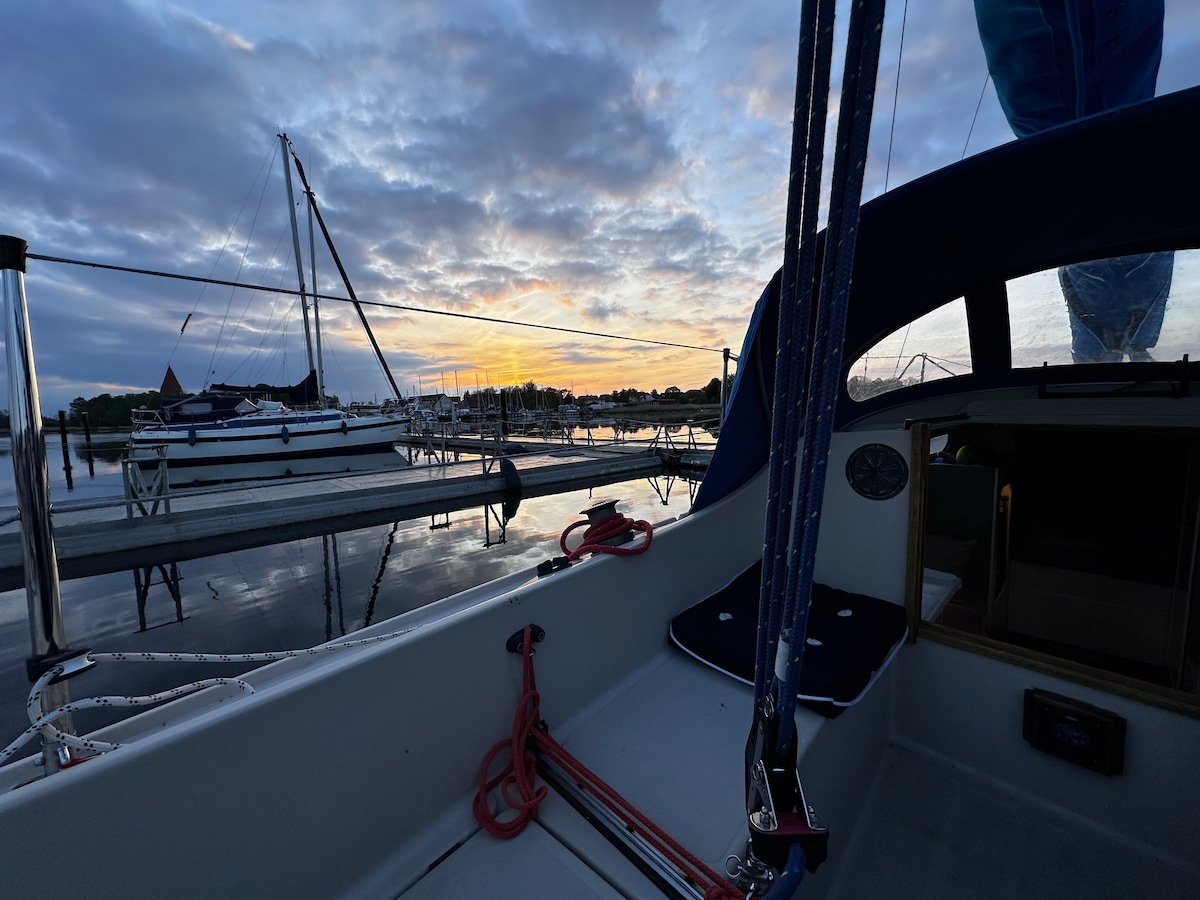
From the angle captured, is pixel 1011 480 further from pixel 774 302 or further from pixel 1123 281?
pixel 774 302

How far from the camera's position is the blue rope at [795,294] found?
0.79 metres

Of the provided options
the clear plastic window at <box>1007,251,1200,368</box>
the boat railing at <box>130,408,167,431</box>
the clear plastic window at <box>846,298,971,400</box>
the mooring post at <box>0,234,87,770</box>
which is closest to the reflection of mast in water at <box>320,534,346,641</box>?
the mooring post at <box>0,234,87,770</box>

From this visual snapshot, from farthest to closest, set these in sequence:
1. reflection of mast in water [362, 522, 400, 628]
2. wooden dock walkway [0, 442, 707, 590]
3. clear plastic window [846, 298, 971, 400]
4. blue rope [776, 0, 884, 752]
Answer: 1. wooden dock walkway [0, 442, 707, 590]
2. reflection of mast in water [362, 522, 400, 628]
3. clear plastic window [846, 298, 971, 400]
4. blue rope [776, 0, 884, 752]

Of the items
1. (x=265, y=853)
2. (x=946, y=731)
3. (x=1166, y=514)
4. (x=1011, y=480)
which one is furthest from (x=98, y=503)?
(x=1166, y=514)

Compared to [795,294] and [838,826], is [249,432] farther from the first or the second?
[795,294]

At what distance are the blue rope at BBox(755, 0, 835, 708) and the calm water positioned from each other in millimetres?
3795

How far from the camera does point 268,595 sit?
4.52 metres

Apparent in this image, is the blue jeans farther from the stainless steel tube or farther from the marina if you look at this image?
the stainless steel tube

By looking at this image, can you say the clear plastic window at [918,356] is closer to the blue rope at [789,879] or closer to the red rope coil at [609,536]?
the red rope coil at [609,536]

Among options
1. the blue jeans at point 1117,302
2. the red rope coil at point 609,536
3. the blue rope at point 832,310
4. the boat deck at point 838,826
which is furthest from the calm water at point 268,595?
the blue jeans at point 1117,302

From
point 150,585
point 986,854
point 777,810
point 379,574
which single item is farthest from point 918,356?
point 150,585

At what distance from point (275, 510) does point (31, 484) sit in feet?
22.3

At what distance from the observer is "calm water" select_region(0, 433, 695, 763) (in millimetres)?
3279

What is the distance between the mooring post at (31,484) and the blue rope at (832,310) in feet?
5.02
